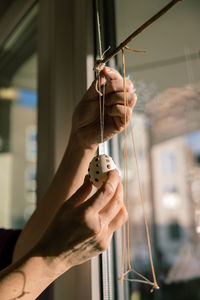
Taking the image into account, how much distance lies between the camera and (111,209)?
0.41 metres

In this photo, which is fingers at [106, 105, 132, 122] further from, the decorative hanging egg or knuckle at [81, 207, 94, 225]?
knuckle at [81, 207, 94, 225]

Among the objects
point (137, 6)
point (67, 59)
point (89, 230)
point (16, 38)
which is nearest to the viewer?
point (89, 230)

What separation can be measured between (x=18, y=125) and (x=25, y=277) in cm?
124

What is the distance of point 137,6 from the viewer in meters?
0.67

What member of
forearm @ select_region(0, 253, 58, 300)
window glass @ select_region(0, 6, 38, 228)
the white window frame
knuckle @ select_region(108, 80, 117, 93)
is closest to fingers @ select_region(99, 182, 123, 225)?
forearm @ select_region(0, 253, 58, 300)

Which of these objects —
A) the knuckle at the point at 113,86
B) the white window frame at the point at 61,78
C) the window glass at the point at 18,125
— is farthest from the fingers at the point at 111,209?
the window glass at the point at 18,125

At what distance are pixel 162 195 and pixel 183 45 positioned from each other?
320mm

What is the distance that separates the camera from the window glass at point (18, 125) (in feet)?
4.50

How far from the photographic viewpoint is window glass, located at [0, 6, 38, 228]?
1371 mm

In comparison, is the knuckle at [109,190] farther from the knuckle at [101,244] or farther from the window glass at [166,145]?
the window glass at [166,145]

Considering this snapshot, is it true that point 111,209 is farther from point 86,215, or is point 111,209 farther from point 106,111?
point 106,111

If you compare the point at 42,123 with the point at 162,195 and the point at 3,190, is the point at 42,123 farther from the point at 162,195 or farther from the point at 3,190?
the point at 3,190

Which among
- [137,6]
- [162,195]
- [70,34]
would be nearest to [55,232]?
[162,195]

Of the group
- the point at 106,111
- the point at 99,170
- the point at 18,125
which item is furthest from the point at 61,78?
the point at 18,125
